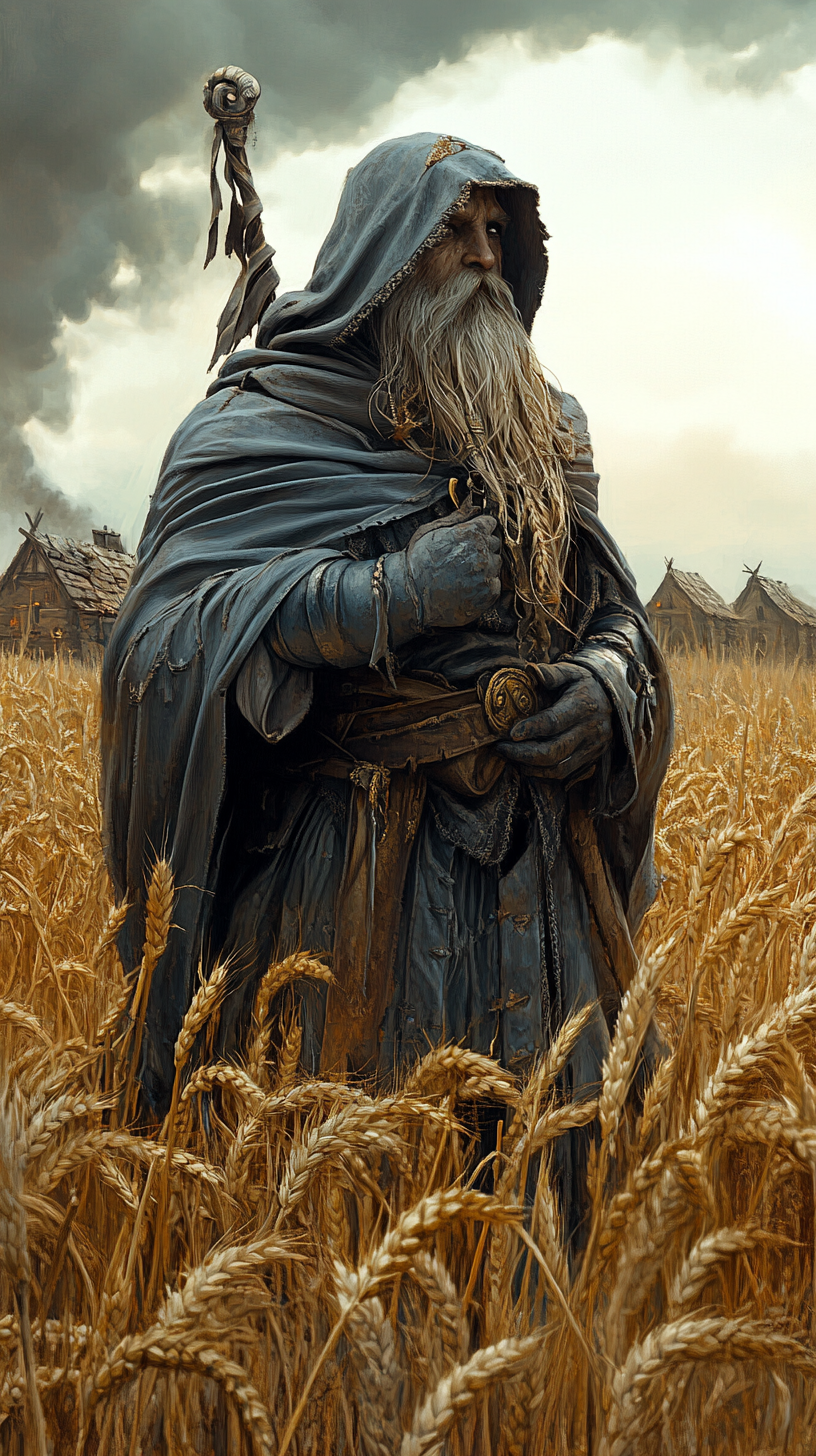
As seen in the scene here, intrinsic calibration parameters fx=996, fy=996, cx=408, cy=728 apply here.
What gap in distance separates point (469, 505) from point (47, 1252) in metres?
1.25

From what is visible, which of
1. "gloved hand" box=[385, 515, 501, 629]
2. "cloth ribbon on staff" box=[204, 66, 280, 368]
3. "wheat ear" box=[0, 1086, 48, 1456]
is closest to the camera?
"wheat ear" box=[0, 1086, 48, 1456]

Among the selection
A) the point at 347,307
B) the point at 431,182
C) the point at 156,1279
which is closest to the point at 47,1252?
A: the point at 156,1279

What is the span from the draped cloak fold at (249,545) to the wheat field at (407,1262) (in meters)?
0.22

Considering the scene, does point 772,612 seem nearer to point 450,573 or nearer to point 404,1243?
point 450,573

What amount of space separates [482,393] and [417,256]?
0.26 m

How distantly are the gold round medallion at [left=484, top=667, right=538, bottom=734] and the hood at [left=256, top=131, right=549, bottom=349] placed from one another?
2.39ft

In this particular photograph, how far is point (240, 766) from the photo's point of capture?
1862 millimetres

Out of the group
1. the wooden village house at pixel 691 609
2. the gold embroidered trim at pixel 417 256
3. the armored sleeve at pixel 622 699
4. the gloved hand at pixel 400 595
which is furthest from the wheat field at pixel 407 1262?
the wooden village house at pixel 691 609

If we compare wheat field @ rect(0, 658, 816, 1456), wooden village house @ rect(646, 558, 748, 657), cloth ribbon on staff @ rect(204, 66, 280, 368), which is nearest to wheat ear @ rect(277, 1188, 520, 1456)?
wheat field @ rect(0, 658, 816, 1456)

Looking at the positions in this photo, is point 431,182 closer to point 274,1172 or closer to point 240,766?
point 240,766

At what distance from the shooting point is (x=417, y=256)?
1794 mm

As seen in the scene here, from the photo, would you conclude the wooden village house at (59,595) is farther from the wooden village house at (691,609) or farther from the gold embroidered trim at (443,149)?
the gold embroidered trim at (443,149)

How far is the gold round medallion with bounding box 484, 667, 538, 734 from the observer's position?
171 centimetres

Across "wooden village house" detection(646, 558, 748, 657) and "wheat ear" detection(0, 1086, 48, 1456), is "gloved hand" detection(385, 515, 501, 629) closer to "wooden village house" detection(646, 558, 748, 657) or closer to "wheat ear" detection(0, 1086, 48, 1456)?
"wheat ear" detection(0, 1086, 48, 1456)
